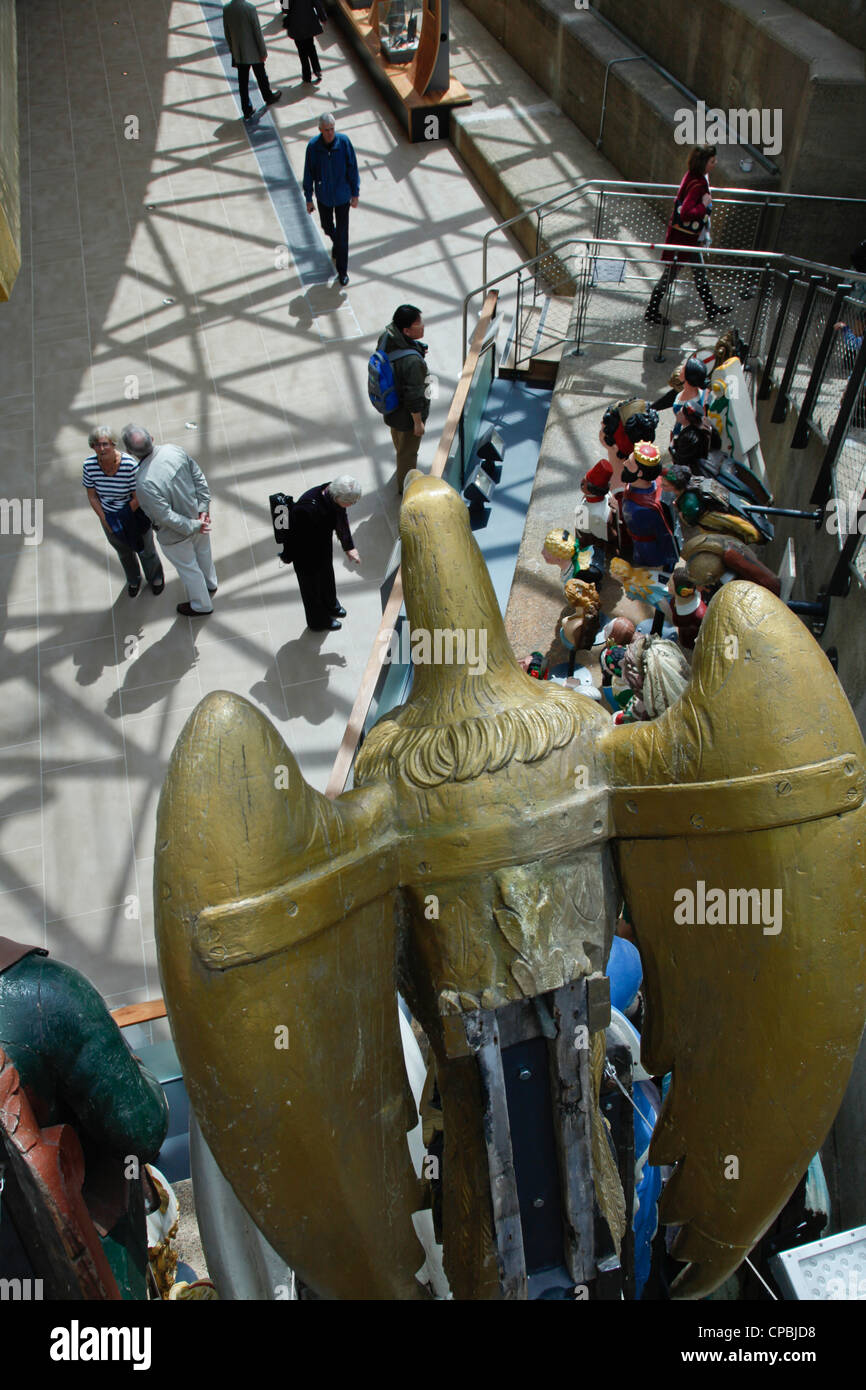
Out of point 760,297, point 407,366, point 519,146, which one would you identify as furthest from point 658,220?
point 407,366

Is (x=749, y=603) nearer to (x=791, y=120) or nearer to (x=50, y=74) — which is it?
(x=791, y=120)

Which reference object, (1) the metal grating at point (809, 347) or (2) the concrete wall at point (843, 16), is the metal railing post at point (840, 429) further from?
(2) the concrete wall at point (843, 16)

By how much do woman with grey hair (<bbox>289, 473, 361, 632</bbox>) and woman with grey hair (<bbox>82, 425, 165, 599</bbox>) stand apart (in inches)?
47.9

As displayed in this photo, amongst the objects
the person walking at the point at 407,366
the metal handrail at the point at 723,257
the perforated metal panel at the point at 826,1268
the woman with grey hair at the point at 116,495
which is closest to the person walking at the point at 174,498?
the woman with grey hair at the point at 116,495

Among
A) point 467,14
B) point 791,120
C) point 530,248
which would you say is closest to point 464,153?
point 530,248

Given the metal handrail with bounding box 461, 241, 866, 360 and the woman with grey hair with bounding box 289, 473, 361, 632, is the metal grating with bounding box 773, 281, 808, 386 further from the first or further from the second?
the woman with grey hair with bounding box 289, 473, 361, 632

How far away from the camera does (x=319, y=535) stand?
7.29 m

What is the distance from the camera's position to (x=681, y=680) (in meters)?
4.15

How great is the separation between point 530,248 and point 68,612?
7.00 meters

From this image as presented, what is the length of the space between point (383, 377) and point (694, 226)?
3.12 m

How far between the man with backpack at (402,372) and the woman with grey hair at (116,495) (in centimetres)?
196

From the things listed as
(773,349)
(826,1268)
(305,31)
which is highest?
(305,31)

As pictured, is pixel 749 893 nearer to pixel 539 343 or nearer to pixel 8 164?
pixel 8 164

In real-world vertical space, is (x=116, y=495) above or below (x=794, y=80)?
below
